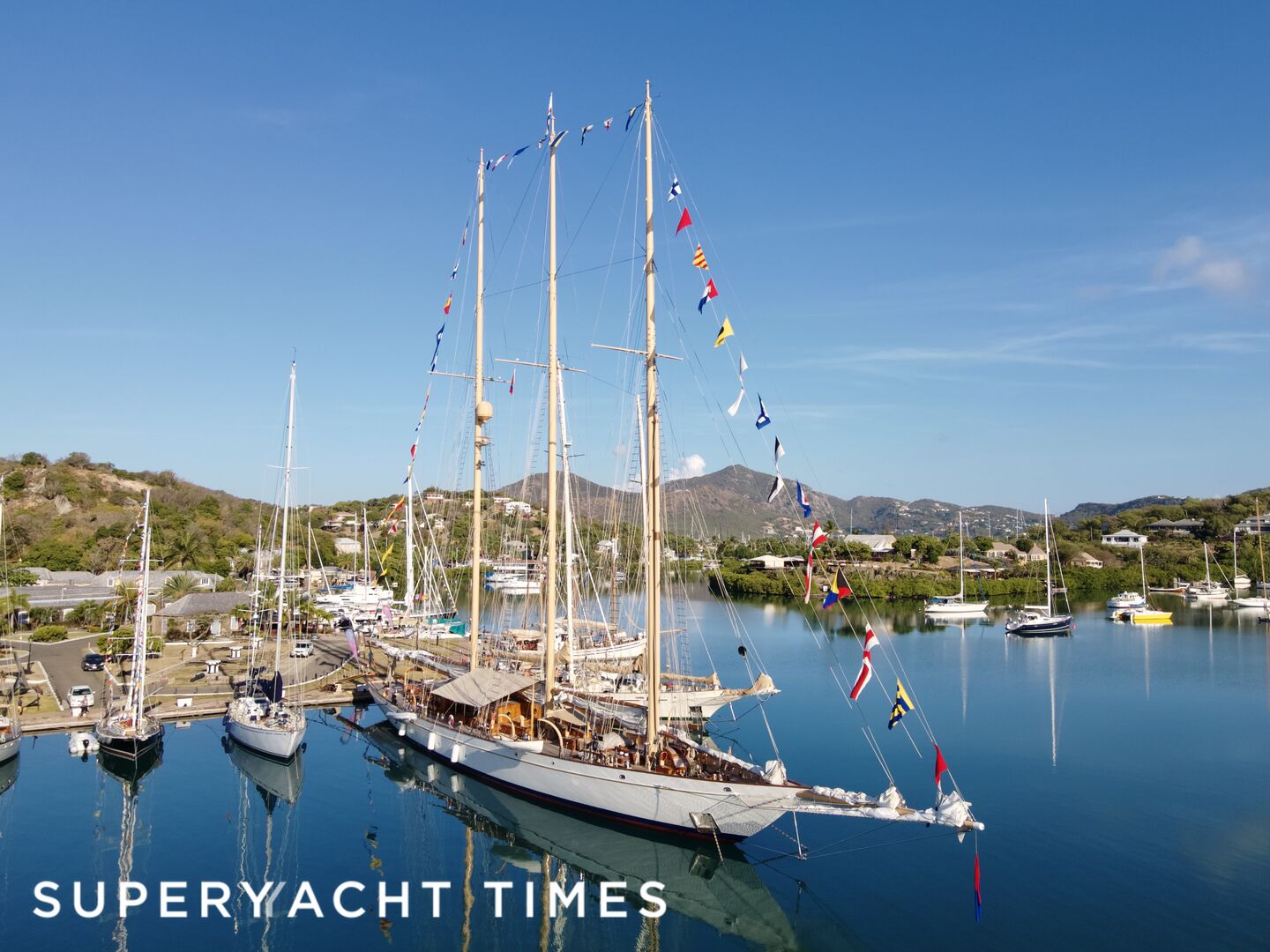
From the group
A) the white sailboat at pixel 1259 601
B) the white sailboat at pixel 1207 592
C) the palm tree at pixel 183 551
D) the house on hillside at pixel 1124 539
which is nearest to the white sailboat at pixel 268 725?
the palm tree at pixel 183 551

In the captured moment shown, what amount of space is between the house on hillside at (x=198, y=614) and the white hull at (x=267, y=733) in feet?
91.9

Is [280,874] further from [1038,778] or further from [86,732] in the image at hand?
[1038,778]

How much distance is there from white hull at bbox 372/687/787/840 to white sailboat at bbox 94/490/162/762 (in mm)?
12125

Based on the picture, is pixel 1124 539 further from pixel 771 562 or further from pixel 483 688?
pixel 483 688

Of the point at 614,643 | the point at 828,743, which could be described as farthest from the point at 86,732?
the point at 828,743

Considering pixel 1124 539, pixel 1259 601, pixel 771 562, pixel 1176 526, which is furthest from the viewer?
pixel 1176 526

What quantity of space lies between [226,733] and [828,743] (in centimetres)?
2772

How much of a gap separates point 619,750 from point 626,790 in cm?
202

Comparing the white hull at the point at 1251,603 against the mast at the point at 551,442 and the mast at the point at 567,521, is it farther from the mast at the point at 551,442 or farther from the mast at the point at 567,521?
the mast at the point at 551,442

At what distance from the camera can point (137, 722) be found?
3484 cm

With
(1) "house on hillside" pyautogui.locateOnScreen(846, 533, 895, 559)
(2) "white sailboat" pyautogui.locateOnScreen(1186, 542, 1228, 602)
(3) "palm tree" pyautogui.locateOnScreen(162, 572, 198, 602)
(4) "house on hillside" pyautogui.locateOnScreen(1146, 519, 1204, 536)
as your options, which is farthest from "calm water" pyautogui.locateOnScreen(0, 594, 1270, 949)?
(4) "house on hillside" pyautogui.locateOnScreen(1146, 519, 1204, 536)

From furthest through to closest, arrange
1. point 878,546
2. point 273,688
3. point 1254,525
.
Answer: point 878,546
point 1254,525
point 273,688

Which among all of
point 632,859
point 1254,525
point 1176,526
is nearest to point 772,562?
point 1254,525

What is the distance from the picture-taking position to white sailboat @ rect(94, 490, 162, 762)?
3425cm
